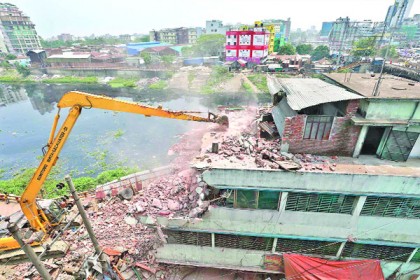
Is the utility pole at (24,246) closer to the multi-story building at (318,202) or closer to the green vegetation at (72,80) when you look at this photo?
the multi-story building at (318,202)

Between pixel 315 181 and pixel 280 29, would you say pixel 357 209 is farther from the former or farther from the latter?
pixel 280 29

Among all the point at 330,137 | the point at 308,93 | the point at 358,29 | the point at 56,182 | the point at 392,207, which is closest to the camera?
the point at 392,207

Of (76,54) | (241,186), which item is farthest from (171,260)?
(76,54)

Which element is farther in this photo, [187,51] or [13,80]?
[187,51]

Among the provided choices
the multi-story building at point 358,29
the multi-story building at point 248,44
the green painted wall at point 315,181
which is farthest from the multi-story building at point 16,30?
the green painted wall at point 315,181

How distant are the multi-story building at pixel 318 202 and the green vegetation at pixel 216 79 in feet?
118

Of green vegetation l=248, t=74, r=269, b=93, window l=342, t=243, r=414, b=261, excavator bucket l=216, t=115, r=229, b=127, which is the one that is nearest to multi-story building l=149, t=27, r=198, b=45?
green vegetation l=248, t=74, r=269, b=93

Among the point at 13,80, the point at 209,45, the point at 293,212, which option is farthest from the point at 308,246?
the point at 13,80

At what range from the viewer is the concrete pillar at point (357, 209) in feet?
25.6

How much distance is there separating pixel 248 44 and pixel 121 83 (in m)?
33.4

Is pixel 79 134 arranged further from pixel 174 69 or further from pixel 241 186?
pixel 174 69

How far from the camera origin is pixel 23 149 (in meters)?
25.7

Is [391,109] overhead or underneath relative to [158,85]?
overhead

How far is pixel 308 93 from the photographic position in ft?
31.1
